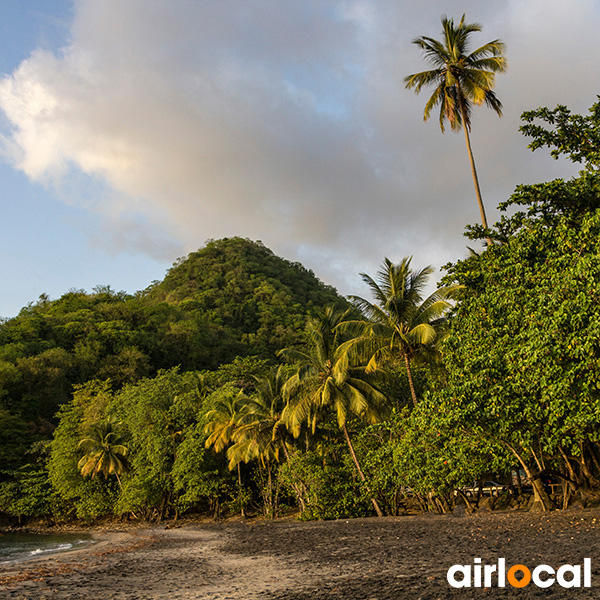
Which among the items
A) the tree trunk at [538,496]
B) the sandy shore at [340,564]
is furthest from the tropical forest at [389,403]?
the sandy shore at [340,564]

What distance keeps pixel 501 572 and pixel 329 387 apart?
1314 cm

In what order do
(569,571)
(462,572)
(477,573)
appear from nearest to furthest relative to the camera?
(569,571)
(477,573)
(462,572)

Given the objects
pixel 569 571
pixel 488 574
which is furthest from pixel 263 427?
pixel 569 571

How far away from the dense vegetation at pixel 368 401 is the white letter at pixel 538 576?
3.95 metres

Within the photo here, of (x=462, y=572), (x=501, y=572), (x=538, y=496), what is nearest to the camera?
(x=501, y=572)

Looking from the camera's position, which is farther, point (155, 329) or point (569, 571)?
point (155, 329)

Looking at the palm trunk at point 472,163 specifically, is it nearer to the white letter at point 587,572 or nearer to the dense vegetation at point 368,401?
the dense vegetation at point 368,401

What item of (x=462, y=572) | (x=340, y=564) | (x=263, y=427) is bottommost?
(x=340, y=564)

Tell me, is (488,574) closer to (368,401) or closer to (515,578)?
(515,578)

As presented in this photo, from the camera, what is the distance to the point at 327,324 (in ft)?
74.0

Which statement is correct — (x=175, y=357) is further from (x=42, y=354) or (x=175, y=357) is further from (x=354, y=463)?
(x=354, y=463)

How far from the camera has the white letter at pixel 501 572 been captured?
699cm

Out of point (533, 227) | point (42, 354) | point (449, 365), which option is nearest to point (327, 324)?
point (449, 365)

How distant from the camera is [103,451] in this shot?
31.8 metres
